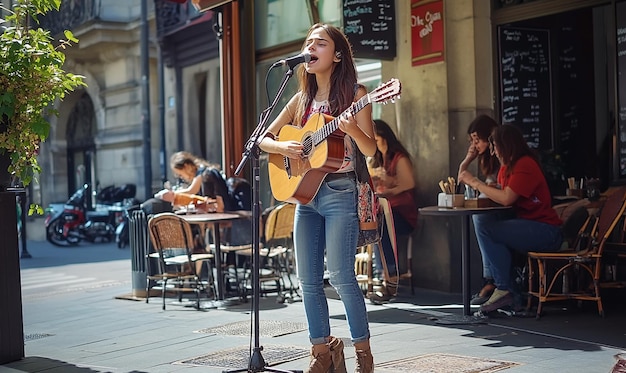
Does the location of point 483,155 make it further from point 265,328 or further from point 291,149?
point 291,149

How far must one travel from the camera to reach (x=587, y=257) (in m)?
7.47

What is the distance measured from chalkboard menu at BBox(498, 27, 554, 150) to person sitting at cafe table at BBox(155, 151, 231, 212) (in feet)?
10.8

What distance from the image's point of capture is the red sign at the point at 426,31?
9.26 m

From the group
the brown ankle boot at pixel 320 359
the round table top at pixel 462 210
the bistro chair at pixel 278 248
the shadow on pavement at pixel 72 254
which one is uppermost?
the round table top at pixel 462 210

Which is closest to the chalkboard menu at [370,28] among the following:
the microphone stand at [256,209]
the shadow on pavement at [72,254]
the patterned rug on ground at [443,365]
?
the microphone stand at [256,209]

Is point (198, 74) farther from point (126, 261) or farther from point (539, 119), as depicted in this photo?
point (539, 119)

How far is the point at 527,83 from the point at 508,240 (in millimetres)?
2496

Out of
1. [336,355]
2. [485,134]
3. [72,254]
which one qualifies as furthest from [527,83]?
[72,254]

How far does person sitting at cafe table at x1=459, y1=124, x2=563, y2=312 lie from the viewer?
766cm

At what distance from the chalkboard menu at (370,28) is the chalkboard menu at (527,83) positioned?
115 cm

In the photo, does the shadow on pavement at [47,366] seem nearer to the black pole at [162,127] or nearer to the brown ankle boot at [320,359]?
the brown ankle boot at [320,359]

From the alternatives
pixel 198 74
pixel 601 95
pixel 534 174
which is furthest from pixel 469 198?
pixel 198 74

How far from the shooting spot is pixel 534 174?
7.73 metres

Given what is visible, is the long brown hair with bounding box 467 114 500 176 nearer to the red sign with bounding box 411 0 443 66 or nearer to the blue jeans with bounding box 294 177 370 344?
the red sign with bounding box 411 0 443 66
